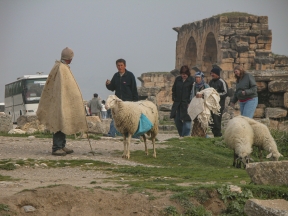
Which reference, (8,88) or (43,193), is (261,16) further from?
(43,193)

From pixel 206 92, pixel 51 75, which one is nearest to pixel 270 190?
pixel 51 75

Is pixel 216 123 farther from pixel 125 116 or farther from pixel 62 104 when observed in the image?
pixel 62 104

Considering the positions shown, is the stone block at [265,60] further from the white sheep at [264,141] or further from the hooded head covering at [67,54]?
the hooded head covering at [67,54]

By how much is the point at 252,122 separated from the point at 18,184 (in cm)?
530

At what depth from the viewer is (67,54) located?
1477 centimetres

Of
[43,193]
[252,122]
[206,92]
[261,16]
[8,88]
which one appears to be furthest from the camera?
[8,88]

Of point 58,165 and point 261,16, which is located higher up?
point 261,16

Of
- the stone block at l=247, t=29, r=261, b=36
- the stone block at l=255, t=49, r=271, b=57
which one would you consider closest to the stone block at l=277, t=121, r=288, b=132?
the stone block at l=255, t=49, r=271, b=57

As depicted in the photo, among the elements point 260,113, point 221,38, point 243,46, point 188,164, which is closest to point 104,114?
point 221,38

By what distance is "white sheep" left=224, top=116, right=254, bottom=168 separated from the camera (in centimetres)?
1370

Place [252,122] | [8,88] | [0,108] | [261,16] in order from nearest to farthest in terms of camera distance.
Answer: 1. [252,122]
2. [261,16]
3. [8,88]
4. [0,108]

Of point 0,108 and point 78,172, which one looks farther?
point 0,108

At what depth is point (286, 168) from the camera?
10.6 metres

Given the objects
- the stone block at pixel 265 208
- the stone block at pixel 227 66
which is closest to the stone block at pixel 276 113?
the stone block at pixel 265 208
